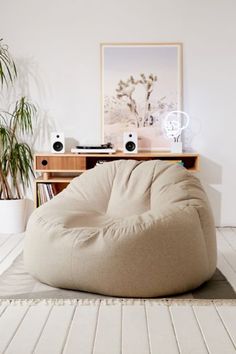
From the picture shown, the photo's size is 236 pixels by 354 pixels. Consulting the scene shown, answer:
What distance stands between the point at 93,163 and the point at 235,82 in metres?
1.52

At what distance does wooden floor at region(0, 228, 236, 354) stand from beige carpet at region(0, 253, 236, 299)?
0.38ft

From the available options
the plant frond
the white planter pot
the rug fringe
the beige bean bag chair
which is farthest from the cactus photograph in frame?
the rug fringe

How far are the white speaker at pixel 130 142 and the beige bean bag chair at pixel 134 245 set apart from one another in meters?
1.40

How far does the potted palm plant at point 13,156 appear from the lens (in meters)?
5.20

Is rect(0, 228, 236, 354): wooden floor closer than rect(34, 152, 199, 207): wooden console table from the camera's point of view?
Yes

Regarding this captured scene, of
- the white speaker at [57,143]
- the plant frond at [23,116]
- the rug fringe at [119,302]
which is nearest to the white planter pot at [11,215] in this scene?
the white speaker at [57,143]

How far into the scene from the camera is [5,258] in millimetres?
4250

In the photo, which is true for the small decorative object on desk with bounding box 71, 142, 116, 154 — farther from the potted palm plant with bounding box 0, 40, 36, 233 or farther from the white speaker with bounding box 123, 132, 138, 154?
the potted palm plant with bounding box 0, 40, 36, 233

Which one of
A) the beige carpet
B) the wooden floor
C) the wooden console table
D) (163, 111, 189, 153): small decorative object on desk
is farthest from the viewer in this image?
(163, 111, 189, 153): small decorative object on desk

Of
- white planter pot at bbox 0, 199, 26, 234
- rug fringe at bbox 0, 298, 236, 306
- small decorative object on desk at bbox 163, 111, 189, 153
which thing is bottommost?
rug fringe at bbox 0, 298, 236, 306

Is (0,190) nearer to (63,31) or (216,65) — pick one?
(63,31)

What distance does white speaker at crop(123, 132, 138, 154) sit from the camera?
5.22 metres

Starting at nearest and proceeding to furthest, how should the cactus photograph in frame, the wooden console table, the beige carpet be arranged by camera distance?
the beige carpet → the wooden console table → the cactus photograph in frame

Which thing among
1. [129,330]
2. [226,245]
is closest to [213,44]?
[226,245]
